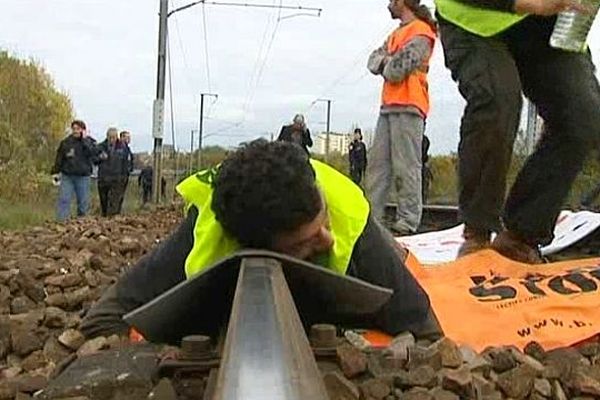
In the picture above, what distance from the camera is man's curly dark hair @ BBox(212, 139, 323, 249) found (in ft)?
7.16

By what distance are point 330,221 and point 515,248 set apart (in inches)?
65.6

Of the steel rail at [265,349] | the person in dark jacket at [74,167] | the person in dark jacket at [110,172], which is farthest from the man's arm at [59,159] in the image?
the steel rail at [265,349]

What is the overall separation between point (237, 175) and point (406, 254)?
152cm

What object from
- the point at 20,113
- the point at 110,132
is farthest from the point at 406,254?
the point at 20,113

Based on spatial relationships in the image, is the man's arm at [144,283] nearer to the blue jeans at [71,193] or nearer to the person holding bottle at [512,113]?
the person holding bottle at [512,113]

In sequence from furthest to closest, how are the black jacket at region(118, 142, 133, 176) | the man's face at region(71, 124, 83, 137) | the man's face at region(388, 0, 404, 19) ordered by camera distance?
1. the black jacket at region(118, 142, 133, 176)
2. the man's face at region(71, 124, 83, 137)
3. the man's face at region(388, 0, 404, 19)

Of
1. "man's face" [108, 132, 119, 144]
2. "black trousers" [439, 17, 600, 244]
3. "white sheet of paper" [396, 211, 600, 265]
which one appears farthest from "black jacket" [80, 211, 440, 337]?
"man's face" [108, 132, 119, 144]

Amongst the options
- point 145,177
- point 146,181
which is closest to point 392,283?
point 146,181

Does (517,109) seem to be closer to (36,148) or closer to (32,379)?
(32,379)

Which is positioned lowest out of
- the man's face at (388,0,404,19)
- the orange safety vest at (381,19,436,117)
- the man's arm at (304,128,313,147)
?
the man's arm at (304,128,313,147)

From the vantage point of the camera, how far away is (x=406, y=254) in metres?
3.66

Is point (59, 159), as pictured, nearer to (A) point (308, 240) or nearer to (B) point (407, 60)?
(B) point (407, 60)

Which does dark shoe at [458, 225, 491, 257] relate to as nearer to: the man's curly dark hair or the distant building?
the man's curly dark hair

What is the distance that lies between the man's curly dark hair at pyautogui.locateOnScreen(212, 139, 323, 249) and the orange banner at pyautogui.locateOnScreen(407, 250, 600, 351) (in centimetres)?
83
